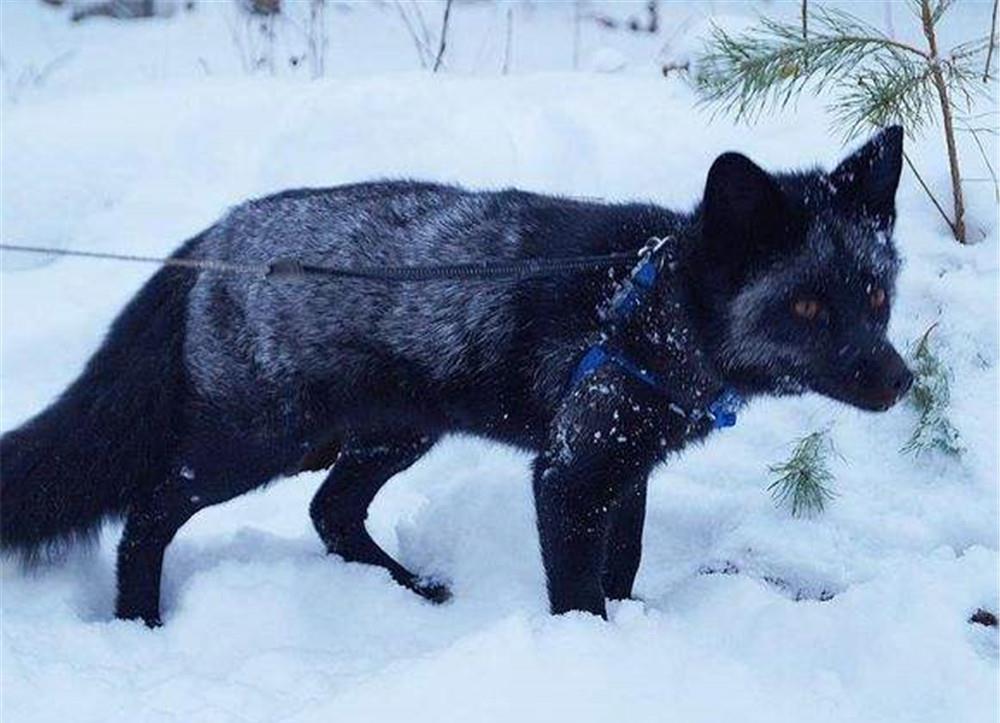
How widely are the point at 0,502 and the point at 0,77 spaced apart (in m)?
6.24

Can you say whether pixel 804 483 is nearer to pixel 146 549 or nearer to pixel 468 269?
pixel 468 269

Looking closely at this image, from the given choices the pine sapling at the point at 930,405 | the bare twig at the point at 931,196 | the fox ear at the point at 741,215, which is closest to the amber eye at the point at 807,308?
the fox ear at the point at 741,215

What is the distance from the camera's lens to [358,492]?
3551mm

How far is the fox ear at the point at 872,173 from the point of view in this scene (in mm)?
2713

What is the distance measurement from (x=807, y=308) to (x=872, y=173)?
403 millimetres

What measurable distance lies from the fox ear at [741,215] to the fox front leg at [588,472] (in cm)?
39

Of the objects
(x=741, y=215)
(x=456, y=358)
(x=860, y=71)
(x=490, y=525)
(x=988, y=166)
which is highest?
(x=860, y=71)

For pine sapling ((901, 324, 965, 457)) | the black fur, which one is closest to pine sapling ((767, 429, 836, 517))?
pine sapling ((901, 324, 965, 457))

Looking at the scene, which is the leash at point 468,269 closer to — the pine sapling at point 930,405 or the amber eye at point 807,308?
the amber eye at point 807,308

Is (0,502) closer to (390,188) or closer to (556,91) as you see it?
(390,188)

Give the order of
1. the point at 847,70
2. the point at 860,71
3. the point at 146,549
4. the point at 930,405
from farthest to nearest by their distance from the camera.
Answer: the point at 860,71 < the point at 847,70 < the point at 930,405 < the point at 146,549

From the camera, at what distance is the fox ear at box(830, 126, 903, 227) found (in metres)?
2.71

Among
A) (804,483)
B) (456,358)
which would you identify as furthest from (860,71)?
(456,358)

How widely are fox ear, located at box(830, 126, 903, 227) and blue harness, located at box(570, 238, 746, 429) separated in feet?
1.49
